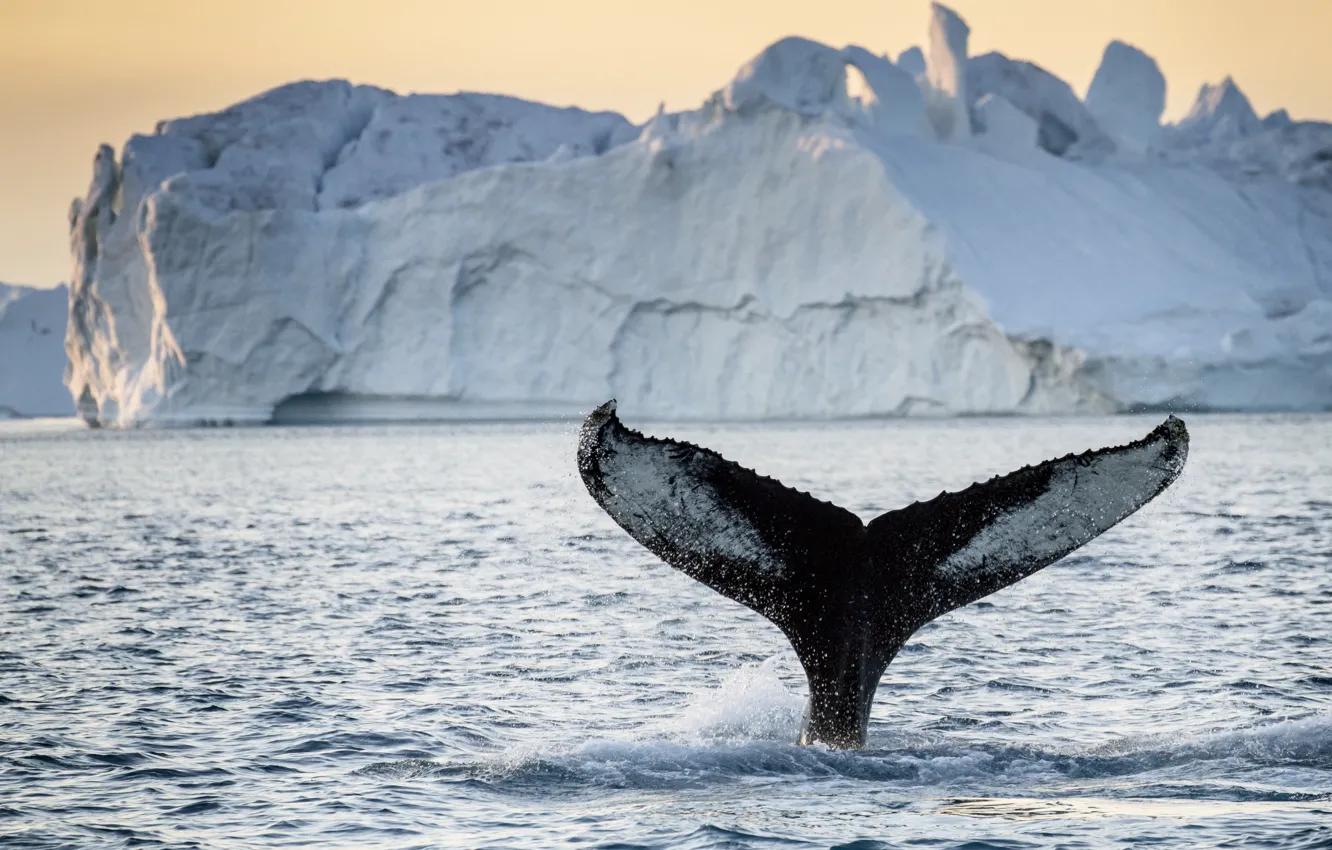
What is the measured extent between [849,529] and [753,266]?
35553mm

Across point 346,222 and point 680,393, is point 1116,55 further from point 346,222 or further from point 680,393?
point 346,222

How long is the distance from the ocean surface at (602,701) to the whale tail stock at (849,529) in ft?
2.35

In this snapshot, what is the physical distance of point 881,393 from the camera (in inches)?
1540

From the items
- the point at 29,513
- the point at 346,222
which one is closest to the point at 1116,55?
the point at 346,222

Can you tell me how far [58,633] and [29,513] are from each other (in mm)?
11818

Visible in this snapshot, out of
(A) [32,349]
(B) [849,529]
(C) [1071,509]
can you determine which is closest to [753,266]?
(B) [849,529]

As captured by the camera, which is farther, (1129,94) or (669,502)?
(1129,94)

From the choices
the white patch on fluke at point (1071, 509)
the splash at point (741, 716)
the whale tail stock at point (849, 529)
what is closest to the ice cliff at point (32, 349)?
the splash at point (741, 716)

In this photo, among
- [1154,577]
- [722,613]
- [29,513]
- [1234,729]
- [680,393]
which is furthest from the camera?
[680,393]

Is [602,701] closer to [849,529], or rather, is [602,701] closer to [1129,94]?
[849,529]

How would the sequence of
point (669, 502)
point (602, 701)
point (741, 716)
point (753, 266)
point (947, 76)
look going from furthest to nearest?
point (947, 76)
point (753, 266)
point (602, 701)
point (741, 716)
point (669, 502)

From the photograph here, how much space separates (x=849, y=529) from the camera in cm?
507

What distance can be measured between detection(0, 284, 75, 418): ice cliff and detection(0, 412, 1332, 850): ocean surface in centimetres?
5154

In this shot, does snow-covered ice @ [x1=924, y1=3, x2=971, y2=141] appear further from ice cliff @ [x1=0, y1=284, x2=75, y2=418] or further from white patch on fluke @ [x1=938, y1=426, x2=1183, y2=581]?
ice cliff @ [x1=0, y1=284, x2=75, y2=418]
